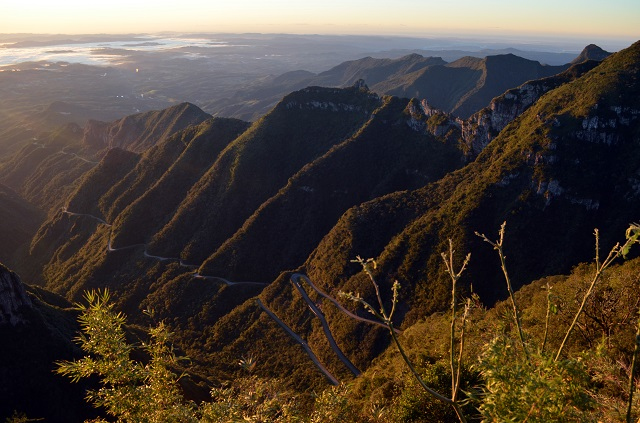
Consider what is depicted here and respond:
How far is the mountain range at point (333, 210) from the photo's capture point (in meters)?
86.4

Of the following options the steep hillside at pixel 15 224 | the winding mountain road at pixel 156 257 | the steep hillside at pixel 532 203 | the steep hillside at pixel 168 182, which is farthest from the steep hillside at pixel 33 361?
the steep hillside at pixel 15 224

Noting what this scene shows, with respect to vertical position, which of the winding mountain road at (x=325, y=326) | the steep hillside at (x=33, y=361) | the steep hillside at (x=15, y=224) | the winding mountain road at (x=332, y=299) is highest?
the steep hillside at (x=33, y=361)

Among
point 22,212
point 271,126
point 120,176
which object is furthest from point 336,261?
point 22,212

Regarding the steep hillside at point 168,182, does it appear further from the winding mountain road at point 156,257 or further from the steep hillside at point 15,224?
the steep hillside at point 15,224

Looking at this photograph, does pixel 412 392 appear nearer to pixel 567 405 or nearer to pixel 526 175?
pixel 567 405

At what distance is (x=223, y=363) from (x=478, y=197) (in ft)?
247

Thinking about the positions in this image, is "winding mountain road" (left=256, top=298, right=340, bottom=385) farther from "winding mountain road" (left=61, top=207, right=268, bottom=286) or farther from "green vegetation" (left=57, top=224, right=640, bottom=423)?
"green vegetation" (left=57, top=224, right=640, bottom=423)

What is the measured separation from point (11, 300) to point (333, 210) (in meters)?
97.3

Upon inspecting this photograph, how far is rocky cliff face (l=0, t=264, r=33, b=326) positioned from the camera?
5909 centimetres

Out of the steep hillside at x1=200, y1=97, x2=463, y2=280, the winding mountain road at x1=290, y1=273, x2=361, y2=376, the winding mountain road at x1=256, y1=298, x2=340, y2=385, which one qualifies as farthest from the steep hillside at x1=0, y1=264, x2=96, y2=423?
the steep hillside at x1=200, y1=97, x2=463, y2=280

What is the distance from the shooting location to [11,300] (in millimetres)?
60594

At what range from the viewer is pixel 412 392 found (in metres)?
23.4

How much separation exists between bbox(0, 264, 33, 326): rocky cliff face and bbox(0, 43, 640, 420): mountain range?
35.0 meters

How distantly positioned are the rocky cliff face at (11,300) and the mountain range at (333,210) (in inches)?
1379
